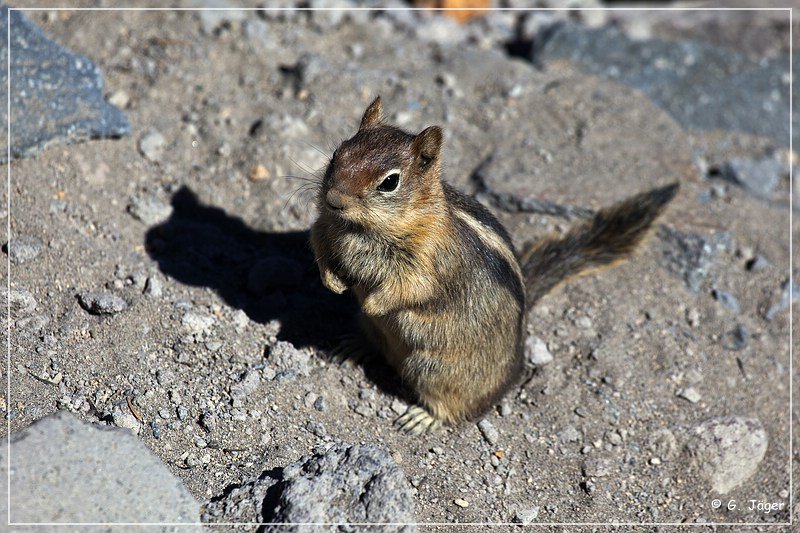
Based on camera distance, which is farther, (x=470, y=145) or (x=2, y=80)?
(x=470, y=145)

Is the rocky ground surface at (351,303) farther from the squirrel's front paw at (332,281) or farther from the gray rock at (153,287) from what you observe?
the squirrel's front paw at (332,281)

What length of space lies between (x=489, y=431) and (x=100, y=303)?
2.08m

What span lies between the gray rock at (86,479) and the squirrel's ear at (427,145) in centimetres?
172

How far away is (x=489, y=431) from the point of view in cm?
416

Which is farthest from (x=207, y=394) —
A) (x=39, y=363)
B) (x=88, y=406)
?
(x=39, y=363)

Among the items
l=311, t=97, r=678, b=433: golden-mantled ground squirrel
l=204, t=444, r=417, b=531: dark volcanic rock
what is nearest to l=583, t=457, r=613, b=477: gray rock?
l=311, t=97, r=678, b=433: golden-mantled ground squirrel

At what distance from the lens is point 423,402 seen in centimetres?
419

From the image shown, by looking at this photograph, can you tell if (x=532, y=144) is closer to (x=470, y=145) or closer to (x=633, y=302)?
(x=470, y=145)

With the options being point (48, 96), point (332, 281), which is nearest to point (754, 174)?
point (332, 281)

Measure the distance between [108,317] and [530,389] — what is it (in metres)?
2.29

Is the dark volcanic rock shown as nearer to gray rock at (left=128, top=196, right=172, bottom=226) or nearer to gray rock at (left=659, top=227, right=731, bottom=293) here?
gray rock at (left=128, top=196, right=172, bottom=226)

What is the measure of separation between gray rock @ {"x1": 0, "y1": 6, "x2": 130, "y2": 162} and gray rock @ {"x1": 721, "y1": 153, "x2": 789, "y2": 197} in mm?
4296

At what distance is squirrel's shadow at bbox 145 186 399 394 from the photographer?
14.3ft

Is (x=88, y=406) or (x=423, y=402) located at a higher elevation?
(x=88, y=406)
